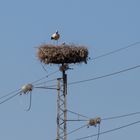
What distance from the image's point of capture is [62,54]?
597 ft

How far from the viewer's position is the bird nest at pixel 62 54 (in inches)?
7160

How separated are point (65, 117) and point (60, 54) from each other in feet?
8.15

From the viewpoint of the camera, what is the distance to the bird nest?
597 ft

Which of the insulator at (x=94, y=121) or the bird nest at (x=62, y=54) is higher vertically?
the bird nest at (x=62, y=54)

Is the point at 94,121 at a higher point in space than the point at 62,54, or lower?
lower

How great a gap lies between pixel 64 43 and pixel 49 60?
Answer: 1249 mm

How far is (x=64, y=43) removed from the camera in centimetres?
18275

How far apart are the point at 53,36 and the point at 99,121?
4.64m

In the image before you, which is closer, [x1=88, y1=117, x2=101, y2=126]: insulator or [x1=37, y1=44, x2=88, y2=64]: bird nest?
[x1=88, y1=117, x2=101, y2=126]: insulator

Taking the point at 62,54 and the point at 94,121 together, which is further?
the point at 62,54

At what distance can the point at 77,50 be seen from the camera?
18250cm

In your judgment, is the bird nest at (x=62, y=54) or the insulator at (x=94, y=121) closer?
the insulator at (x=94, y=121)

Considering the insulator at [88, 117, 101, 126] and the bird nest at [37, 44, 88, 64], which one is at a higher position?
the bird nest at [37, 44, 88, 64]

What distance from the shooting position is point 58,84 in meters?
181
